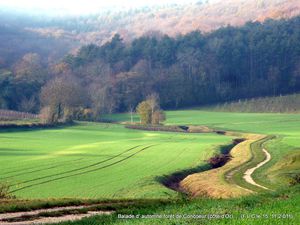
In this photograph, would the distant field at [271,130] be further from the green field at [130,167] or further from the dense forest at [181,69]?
the dense forest at [181,69]

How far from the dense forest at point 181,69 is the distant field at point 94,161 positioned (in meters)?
56.3

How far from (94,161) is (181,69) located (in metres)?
120

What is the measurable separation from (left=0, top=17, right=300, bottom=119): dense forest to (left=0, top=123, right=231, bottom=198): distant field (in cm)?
5632

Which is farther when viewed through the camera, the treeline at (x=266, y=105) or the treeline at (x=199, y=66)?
the treeline at (x=199, y=66)

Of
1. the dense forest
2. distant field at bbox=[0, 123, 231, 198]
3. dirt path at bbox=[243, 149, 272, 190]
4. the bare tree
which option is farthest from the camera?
the dense forest

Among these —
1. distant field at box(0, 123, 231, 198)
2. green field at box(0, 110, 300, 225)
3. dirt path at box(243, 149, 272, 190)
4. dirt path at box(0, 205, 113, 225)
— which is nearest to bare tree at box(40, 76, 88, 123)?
green field at box(0, 110, 300, 225)

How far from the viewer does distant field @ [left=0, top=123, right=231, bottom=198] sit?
40.1 m

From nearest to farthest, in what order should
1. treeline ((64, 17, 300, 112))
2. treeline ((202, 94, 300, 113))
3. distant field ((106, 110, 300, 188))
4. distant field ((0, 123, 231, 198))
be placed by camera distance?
1. distant field ((0, 123, 231, 198))
2. distant field ((106, 110, 300, 188))
3. treeline ((202, 94, 300, 113))
4. treeline ((64, 17, 300, 112))

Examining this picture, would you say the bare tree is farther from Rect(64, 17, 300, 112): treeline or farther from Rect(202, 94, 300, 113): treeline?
Rect(202, 94, 300, 113): treeline

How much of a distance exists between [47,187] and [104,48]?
149m

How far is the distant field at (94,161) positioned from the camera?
40125mm

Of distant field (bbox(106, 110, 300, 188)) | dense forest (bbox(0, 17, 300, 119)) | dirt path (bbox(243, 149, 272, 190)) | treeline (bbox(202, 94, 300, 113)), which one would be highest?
dense forest (bbox(0, 17, 300, 119))

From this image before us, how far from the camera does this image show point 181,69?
572 ft

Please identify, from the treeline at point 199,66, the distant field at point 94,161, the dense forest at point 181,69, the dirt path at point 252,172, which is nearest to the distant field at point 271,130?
the dirt path at point 252,172
